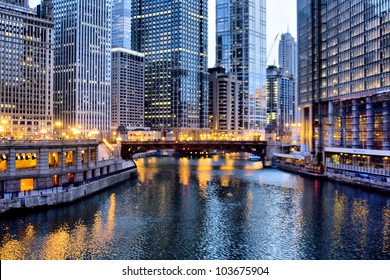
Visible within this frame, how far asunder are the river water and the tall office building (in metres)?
→ 34.6

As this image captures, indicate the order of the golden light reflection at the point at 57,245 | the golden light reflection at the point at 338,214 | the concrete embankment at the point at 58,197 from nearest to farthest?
1. the golden light reflection at the point at 57,245
2. the golden light reflection at the point at 338,214
3. the concrete embankment at the point at 58,197

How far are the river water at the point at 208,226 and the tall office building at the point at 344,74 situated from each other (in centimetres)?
3459

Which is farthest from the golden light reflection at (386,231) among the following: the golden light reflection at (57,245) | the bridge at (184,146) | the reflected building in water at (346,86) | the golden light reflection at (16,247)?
the bridge at (184,146)

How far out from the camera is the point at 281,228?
232ft

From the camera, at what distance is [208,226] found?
237 feet

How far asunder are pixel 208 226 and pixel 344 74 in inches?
3660

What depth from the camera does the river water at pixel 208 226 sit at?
2286 inches

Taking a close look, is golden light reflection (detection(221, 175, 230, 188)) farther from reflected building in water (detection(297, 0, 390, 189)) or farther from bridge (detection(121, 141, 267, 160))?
bridge (detection(121, 141, 267, 160))

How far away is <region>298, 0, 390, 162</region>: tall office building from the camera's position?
127750mm

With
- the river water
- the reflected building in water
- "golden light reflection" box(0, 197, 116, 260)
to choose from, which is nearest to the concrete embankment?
the river water

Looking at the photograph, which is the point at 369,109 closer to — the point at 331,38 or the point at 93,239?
the point at 331,38

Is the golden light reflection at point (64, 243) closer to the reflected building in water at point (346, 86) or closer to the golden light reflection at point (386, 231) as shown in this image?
the golden light reflection at point (386, 231)

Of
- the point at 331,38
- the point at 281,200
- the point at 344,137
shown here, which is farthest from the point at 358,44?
the point at 281,200

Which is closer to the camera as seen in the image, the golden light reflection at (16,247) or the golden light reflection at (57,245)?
the golden light reflection at (16,247)
